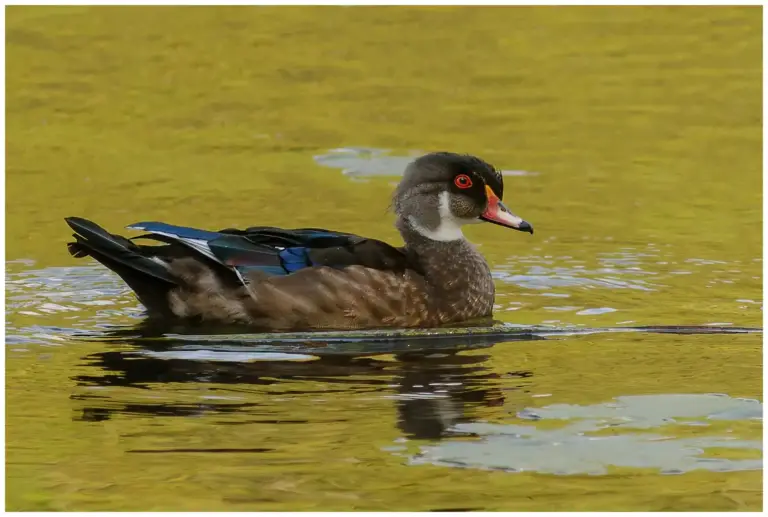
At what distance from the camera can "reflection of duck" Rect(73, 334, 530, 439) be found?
9.40 metres

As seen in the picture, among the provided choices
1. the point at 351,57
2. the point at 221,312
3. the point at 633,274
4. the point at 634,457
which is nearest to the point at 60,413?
the point at 221,312

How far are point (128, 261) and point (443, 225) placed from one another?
7.92 feet

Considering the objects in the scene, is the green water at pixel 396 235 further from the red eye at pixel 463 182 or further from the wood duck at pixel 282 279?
the red eye at pixel 463 182

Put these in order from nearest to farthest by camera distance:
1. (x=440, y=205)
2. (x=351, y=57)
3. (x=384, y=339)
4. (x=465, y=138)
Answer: (x=384, y=339) → (x=440, y=205) → (x=465, y=138) → (x=351, y=57)

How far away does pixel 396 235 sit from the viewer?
14.7m

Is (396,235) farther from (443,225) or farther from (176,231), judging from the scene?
(176,231)

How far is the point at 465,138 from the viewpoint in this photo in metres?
17.7

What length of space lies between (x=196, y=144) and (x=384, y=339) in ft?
22.8

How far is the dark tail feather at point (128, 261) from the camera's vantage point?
11641mm

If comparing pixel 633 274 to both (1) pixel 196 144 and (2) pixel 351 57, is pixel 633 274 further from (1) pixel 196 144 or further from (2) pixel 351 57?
(2) pixel 351 57

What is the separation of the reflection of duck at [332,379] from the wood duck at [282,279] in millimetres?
876

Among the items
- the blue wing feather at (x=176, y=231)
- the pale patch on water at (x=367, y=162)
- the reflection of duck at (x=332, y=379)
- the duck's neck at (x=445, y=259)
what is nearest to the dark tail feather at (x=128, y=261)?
the blue wing feather at (x=176, y=231)

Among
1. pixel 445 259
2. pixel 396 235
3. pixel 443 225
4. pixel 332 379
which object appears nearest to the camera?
pixel 332 379

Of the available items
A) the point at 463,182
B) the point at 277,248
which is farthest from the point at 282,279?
the point at 463,182
